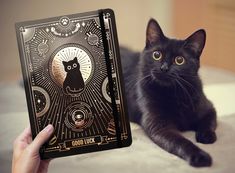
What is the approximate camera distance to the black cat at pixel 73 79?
0.89 m

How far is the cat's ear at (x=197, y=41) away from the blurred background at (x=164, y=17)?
10mm

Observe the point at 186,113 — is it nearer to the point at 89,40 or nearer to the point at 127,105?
the point at 127,105

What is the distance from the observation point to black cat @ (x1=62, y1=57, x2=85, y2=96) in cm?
89

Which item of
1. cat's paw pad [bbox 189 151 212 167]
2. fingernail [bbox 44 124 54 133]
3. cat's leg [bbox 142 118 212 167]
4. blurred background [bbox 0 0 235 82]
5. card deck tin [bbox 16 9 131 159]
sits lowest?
cat's paw pad [bbox 189 151 212 167]

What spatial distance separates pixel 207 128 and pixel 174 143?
8 cm

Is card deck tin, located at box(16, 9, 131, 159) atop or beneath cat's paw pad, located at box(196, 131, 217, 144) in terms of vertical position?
atop

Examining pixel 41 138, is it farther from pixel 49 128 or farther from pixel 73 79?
pixel 73 79

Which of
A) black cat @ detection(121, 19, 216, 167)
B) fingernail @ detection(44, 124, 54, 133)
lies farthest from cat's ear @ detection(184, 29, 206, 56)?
fingernail @ detection(44, 124, 54, 133)

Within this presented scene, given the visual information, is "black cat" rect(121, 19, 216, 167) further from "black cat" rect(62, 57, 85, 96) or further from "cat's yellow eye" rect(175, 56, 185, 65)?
"black cat" rect(62, 57, 85, 96)

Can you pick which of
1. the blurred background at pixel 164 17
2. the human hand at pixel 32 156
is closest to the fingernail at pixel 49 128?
the human hand at pixel 32 156

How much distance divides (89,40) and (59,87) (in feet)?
0.42

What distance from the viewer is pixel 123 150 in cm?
92

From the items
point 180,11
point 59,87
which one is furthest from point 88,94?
point 180,11

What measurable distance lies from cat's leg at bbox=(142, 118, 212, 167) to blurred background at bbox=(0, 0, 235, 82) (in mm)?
175
